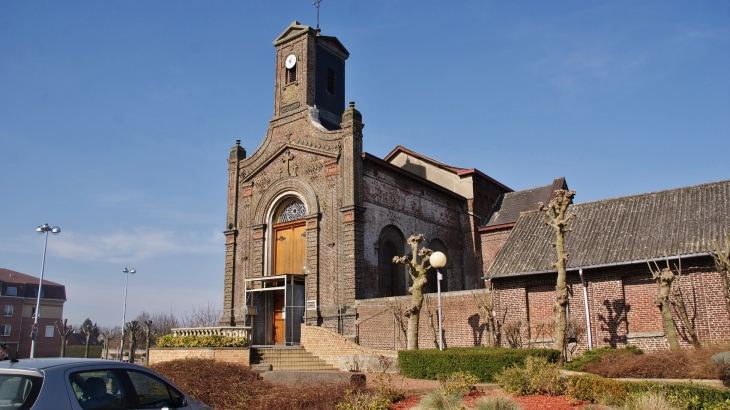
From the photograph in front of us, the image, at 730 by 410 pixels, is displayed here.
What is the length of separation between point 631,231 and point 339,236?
38.4ft

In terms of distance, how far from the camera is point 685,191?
23.1 meters

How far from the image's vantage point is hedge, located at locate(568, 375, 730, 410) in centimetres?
1047

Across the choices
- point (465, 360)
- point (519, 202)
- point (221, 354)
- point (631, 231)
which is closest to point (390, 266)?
point (221, 354)

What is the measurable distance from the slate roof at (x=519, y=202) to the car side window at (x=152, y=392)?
29.0 m

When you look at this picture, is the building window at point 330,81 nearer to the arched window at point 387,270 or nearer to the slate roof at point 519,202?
the arched window at point 387,270

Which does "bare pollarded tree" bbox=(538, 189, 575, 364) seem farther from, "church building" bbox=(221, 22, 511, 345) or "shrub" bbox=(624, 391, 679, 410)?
"church building" bbox=(221, 22, 511, 345)

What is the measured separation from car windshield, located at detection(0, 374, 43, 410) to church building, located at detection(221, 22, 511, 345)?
18910mm

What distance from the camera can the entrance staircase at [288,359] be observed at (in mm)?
21266

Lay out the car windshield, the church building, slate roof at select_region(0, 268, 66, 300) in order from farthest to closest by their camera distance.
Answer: slate roof at select_region(0, 268, 66, 300)
the church building
the car windshield

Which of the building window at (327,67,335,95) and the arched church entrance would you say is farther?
the building window at (327,67,335,95)

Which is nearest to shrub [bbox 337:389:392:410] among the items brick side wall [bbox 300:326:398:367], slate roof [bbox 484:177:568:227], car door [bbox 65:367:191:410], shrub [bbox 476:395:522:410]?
shrub [bbox 476:395:522:410]

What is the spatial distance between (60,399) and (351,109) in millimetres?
22128

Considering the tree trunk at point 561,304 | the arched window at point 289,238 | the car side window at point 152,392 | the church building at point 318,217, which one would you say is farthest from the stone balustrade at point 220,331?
the car side window at point 152,392

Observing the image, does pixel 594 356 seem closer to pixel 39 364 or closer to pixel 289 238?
pixel 39 364
